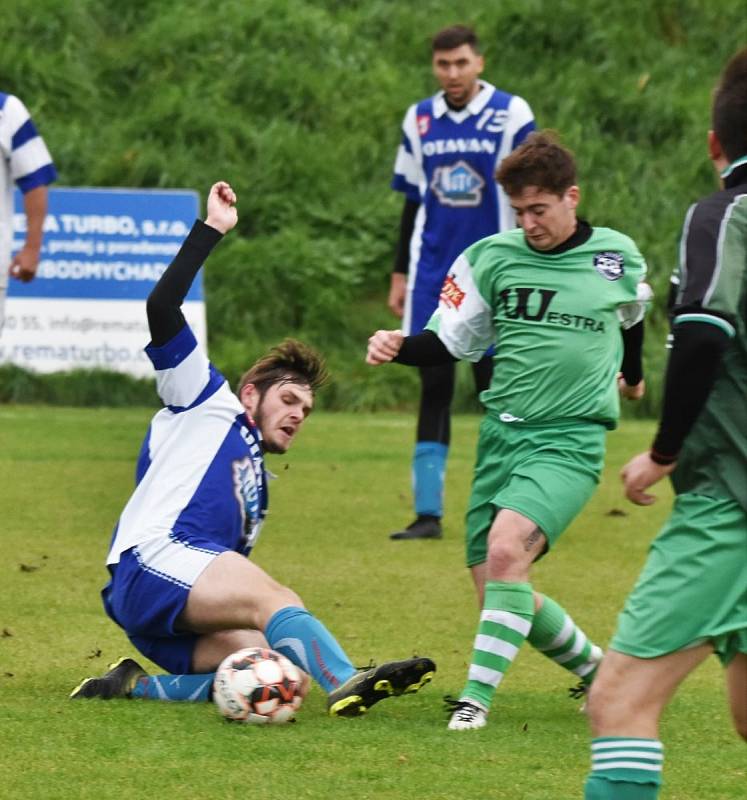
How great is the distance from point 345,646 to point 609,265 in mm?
1710

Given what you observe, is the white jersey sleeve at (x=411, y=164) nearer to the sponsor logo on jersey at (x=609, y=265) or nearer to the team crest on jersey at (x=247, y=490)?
the sponsor logo on jersey at (x=609, y=265)

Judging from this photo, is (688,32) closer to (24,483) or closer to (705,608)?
(24,483)

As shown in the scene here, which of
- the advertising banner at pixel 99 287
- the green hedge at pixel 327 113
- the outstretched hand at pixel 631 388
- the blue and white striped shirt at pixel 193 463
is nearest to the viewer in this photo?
the blue and white striped shirt at pixel 193 463

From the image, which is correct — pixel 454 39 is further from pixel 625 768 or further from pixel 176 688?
pixel 625 768

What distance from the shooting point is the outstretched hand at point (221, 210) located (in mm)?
5340

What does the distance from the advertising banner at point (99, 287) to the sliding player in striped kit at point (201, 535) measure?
27.0 ft

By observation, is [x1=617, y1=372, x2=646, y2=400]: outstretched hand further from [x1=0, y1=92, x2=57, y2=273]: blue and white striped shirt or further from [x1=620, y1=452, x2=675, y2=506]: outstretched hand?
[x1=0, y1=92, x2=57, y2=273]: blue and white striped shirt

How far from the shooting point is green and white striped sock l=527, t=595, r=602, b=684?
17.7 feet

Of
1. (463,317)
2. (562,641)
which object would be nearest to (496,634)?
(562,641)

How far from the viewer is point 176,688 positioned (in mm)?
5395

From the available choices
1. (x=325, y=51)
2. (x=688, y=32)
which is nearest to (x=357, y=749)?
(x=325, y=51)

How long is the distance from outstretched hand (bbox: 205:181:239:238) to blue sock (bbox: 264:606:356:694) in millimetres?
1167

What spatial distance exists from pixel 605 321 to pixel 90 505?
14.8 ft

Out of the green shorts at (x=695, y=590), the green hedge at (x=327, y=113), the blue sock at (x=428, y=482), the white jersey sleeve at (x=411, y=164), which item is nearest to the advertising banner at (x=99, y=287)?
the green hedge at (x=327, y=113)
